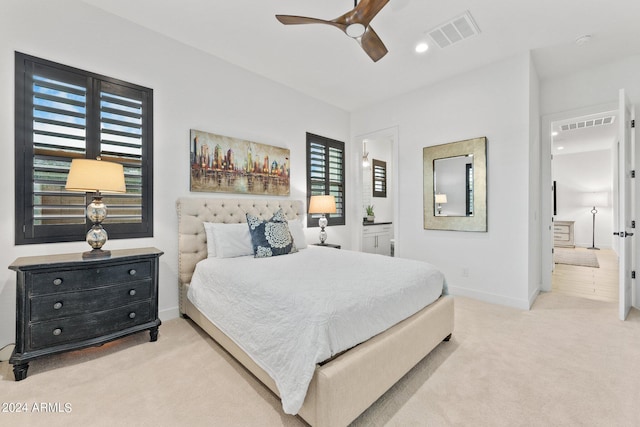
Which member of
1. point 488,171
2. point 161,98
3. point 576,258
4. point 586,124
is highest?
point 586,124

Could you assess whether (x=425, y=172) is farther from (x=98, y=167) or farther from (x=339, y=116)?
(x=98, y=167)

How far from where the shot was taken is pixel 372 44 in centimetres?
234

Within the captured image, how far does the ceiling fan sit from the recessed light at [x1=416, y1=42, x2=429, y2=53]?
98cm

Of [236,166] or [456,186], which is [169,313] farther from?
[456,186]

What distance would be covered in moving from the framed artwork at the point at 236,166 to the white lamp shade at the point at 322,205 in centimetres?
42

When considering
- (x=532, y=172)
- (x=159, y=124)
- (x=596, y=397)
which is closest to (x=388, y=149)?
(x=532, y=172)

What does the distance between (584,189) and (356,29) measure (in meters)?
9.51

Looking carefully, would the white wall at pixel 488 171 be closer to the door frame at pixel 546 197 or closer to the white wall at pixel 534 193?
the white wall at pixel 534 193

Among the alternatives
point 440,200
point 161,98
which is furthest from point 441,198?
point 161,98

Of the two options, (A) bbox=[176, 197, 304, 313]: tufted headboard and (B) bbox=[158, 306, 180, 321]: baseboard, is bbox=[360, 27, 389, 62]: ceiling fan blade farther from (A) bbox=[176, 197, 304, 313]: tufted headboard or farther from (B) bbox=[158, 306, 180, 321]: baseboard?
(B) bbox=[158, 306, 180, 321]: baseboard

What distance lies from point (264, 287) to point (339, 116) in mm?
3963

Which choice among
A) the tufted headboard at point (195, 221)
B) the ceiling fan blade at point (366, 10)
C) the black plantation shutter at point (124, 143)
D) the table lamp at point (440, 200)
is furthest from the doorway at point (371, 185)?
the black plantation shutter at point (124, 143)

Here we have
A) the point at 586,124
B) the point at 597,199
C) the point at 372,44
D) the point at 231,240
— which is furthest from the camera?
the point at 597,199

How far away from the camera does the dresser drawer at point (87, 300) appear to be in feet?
6.49
